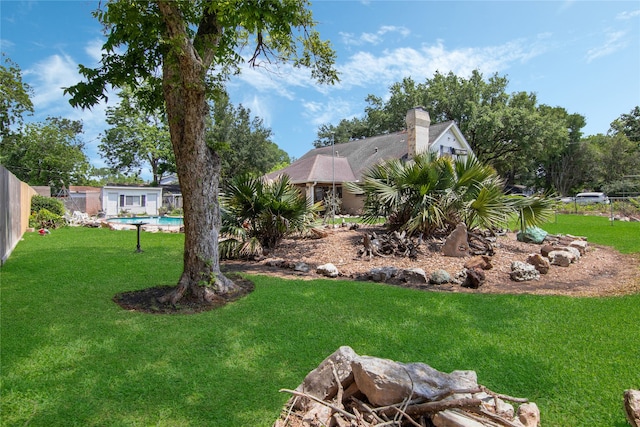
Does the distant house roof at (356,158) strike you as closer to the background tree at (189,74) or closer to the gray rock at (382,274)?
the gray rock at (382,274)

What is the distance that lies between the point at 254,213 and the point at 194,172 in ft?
11.8

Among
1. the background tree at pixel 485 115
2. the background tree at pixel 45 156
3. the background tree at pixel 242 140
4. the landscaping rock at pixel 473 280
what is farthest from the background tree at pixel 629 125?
the background tree at pixel 45 156

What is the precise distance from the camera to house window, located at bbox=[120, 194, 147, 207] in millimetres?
29953

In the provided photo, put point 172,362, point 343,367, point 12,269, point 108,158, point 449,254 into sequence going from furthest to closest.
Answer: point 108,158 → point 449,254 → point 12,269 → point 172,362 → point 343,367

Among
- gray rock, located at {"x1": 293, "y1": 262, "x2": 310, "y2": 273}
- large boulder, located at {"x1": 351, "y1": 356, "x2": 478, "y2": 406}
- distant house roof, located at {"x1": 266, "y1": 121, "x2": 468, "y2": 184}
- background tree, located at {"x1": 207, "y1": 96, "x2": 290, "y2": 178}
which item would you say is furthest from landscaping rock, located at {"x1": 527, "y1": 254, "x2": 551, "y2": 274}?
background tree, located at {"x1": 207, "y1": 96, "x2": 290, "y2": 178}

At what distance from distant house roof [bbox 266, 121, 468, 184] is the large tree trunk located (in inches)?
632

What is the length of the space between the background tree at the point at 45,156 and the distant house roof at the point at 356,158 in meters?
21.4

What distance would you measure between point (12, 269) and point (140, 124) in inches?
1354

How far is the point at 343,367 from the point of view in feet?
8.66

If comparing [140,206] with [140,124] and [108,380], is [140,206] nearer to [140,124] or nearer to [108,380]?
[140,124]

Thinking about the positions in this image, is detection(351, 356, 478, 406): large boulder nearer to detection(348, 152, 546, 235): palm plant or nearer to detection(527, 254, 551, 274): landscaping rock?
detection(527, 254, 551, 274): landscaping rock

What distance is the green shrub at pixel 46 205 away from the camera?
17281mm

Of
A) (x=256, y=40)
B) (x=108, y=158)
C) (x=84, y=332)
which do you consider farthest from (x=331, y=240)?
(x=108, y=158)

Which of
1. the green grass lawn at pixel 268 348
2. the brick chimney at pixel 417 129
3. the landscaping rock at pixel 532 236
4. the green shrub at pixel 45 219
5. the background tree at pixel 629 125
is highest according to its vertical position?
the background tree at pixel 629 125
